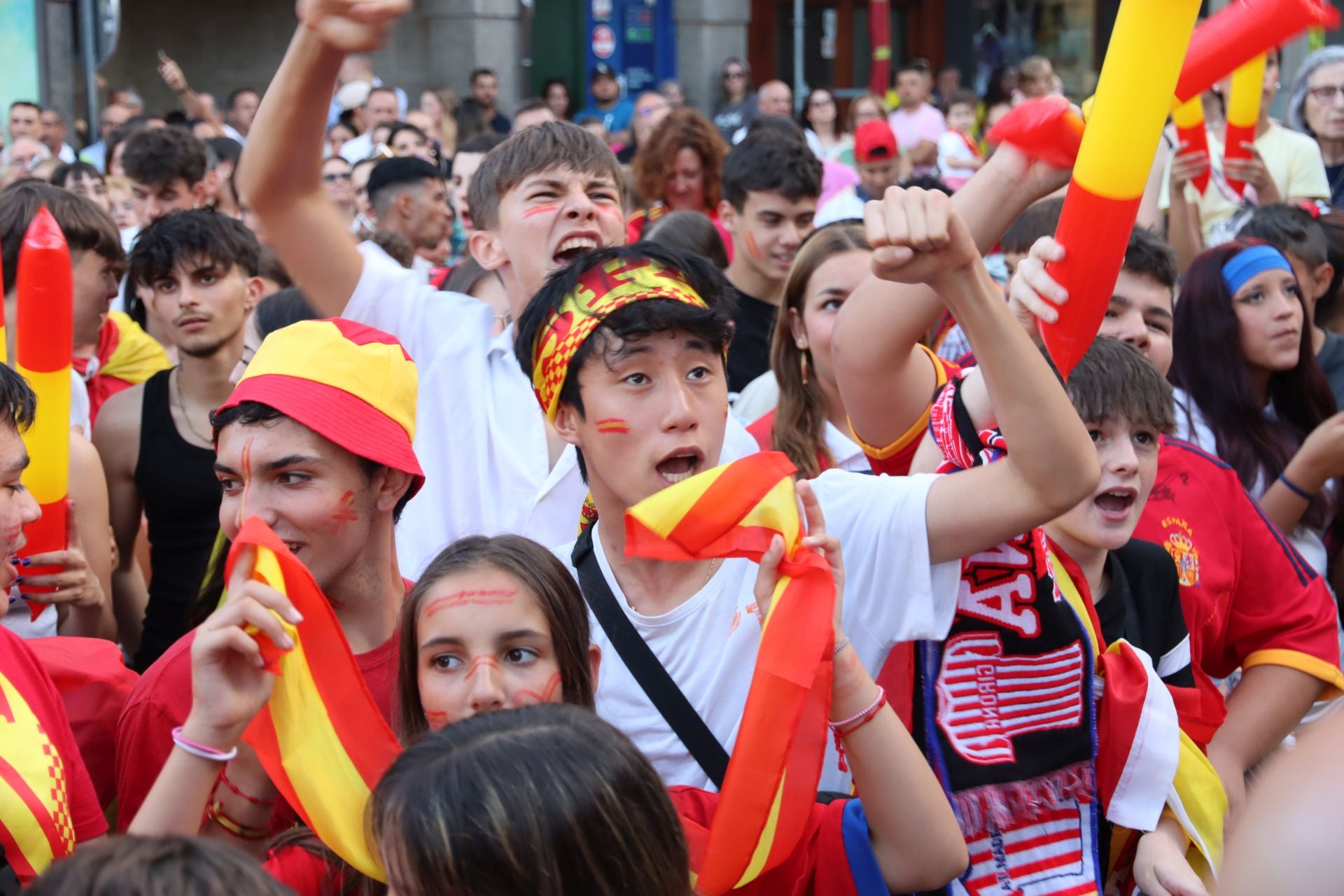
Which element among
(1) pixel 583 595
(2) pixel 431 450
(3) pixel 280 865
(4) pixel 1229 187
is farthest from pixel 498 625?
(4) pixel 1229 187

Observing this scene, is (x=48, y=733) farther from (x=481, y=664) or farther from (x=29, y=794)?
(x=481, y=664)

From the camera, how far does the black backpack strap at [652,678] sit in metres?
2.21

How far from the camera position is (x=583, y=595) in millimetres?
2418

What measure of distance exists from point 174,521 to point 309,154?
172cm

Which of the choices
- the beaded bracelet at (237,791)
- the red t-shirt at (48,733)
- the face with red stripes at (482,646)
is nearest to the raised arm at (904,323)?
the face with red stripes at (482,646)

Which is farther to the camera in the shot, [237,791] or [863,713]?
[237,791]

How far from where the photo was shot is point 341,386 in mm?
2531

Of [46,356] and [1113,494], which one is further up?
[46,356]

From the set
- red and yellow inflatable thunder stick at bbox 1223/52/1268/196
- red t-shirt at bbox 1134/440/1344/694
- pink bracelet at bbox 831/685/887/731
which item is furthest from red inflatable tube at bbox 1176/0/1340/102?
red and yellow inflatable thunder stick at bbox 1223/52/1268/196

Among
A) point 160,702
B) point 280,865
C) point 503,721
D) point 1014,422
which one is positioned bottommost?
point 280,865

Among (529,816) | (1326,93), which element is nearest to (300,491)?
(529,816)

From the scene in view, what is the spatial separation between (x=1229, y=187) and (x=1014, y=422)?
4.36 meters

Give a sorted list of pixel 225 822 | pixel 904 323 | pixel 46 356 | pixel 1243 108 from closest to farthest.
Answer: pixel 225 822 < pixel 904 323 < pixel 46 356 < pixel 1243 108

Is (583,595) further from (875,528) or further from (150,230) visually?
(150,230)
